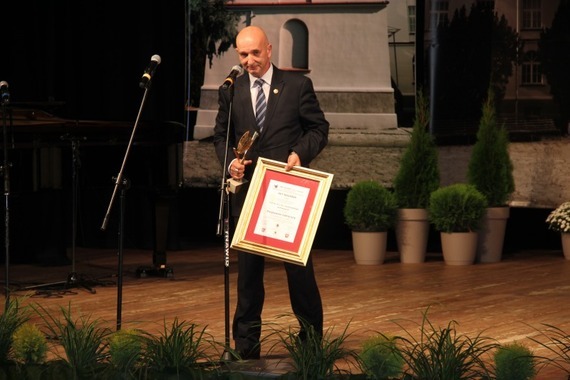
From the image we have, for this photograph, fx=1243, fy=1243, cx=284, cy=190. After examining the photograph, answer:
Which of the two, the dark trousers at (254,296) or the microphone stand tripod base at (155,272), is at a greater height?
the dark trousers at (254,296)

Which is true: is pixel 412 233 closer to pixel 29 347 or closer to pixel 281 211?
pixel 281 211

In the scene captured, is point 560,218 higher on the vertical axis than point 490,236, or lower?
higher

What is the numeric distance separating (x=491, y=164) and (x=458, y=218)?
622mm

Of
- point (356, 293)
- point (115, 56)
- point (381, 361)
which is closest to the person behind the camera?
point (381, 361)

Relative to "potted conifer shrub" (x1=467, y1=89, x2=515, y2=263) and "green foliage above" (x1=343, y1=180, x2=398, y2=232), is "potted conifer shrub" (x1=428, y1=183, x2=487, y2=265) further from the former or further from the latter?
"green foliage above" (x1=343, y1=180, x2=398, y2=232)

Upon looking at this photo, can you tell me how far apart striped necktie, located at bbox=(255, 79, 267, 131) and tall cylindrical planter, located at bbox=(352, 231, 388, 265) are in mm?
4138

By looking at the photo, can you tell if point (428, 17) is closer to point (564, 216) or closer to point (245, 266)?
point (564, 216)

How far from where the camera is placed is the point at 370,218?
9.77m

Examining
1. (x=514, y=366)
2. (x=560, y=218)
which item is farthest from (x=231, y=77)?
(x=560, y=218)

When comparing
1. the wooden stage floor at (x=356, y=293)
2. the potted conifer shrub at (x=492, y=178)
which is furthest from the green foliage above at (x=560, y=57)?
the wooden stage floor at (x=356, y=293)

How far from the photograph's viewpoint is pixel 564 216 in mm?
9812

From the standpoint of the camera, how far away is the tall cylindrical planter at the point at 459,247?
9711 millimetres

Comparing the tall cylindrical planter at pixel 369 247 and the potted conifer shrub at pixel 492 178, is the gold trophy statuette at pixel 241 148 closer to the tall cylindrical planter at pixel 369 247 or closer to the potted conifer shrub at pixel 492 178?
the tall cylindrical planter at pixel 369 247

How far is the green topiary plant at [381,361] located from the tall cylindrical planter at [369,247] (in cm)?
527
